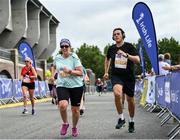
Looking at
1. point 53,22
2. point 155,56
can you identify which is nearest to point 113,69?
point 155,56

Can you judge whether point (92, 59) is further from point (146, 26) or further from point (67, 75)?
point (67, 75)

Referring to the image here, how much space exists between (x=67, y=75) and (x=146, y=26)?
23.7 ft

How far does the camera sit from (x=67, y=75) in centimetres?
933

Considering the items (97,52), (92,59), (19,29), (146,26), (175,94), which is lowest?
(175,94)

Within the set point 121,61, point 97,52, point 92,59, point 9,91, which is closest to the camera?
point 121,61

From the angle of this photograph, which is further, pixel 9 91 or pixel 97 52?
pixel 97 52

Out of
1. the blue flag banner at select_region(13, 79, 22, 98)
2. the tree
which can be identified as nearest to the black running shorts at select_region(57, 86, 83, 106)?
the blue flag banner at select_region(13, 79, 22, 98)

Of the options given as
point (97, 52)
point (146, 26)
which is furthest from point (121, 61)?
point (97, 52)

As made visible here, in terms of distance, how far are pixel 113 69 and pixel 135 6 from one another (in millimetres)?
6864

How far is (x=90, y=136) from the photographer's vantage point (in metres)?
9.22

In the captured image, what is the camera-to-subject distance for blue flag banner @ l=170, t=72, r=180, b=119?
9009 millimetres

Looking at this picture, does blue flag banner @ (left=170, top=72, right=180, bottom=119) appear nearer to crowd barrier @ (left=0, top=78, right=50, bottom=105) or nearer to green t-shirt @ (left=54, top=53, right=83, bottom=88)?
green t-shirt @ (left=54, top=53, right=83, bottom=88)

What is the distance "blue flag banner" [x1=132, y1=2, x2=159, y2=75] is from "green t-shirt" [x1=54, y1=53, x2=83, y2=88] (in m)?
6.37

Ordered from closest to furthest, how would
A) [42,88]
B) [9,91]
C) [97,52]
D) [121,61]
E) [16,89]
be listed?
[121,61] < [9,91] < [16,89] < [42,88] < [97,52]
